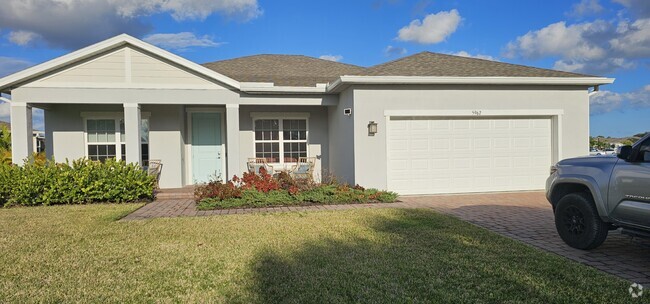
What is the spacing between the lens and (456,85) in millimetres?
10805

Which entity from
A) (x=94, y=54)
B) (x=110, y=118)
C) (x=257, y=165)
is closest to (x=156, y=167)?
(x=110, y=118)

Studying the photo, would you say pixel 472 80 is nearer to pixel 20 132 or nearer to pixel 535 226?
pixel 535 226

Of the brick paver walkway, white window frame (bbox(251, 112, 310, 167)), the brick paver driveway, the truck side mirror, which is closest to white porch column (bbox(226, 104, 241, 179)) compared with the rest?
white window frame (bbox(251, 112, 310, 167))

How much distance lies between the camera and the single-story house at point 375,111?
10508 mm

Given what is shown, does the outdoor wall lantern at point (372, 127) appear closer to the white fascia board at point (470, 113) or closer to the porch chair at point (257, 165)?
the white fascia board at point (470, 113)

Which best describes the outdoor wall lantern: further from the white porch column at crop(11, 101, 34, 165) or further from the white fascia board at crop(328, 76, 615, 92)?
the white porch column at crop(11, 101, 34, 165)

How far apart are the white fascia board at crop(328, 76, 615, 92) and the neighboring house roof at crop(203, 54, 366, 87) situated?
262 centimetres

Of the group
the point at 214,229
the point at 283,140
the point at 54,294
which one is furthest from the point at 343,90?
the point at 54,294

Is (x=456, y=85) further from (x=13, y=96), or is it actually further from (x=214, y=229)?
(x=13, y=96)

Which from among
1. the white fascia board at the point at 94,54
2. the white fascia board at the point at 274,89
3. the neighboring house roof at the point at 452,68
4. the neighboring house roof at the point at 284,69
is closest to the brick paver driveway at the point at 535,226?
the neighboring house roof at the point at 452,68

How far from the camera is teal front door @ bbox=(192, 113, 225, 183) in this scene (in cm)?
1298

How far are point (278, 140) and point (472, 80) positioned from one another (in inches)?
250

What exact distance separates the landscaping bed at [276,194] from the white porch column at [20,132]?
524 cm

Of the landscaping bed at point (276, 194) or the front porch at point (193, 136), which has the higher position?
the front porch at point (193, 136)
